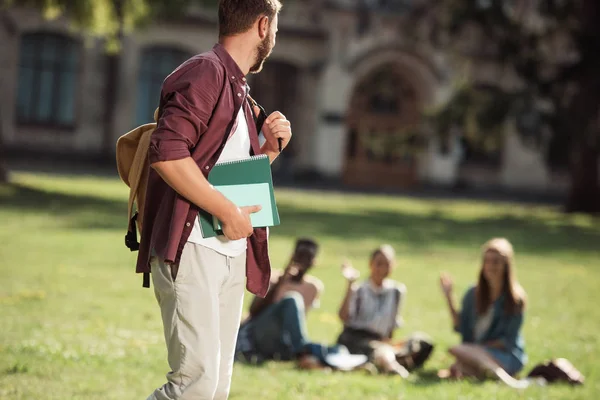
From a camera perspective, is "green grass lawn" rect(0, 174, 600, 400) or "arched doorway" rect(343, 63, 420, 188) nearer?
"green grass lawn" rect(0, 174, 600, 400)

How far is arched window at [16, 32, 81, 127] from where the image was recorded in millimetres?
31594

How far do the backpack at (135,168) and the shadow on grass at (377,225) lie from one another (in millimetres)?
13080

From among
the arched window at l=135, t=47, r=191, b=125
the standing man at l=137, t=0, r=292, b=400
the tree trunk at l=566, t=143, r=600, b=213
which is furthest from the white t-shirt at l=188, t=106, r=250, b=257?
the arched window at l=135, t=47, r=191, b=125

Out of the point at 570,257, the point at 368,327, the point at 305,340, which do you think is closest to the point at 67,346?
the point at 305,340

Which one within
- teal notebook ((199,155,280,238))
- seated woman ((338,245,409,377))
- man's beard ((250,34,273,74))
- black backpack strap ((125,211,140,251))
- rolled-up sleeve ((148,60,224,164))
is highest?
man's beard ((250,34,273,74))

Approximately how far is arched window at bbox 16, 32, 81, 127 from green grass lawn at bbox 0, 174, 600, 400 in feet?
20.9

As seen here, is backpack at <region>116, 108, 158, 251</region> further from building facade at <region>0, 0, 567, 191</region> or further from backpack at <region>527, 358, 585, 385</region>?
building facade at <region>0, 0, 567, 191</region>

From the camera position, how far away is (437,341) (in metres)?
8.91

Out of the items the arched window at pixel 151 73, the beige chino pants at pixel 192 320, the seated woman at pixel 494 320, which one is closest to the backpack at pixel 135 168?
the beige chino pants at pixel 192 320

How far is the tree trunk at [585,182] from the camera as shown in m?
27.0

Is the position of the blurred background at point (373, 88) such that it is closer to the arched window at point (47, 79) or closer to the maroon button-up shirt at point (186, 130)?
the arched window at point (47, 79)

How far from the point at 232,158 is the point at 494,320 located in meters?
4.27

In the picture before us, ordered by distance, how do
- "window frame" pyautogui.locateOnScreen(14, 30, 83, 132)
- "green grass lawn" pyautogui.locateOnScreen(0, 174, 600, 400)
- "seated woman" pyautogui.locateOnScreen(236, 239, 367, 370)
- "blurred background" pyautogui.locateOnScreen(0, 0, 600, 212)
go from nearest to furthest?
"green grass lawn" pyautogui.locateOnScreen(0, 174, 600, 400)
"seated woman" pyautogui.locateOnScreen(236, 239, 367, 370)
"blurred background" pyautogui.locateOnScreen(0, 0, 600, 212)
"window frame" pyautogui.locateOnScreen(14, 30, 83, 132)

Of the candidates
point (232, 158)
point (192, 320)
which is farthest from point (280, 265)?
point (192, 320)
